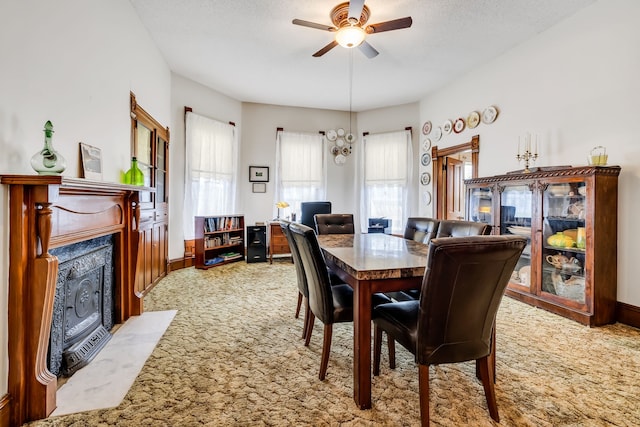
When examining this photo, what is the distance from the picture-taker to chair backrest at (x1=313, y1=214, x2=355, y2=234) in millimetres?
3312

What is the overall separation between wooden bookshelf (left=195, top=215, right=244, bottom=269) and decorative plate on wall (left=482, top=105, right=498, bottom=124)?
406 centimetres

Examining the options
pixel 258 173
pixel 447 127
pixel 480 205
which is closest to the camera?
pixel 480 205

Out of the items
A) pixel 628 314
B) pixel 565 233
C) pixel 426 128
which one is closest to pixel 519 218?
pixel 565 233

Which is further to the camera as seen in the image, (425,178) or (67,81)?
(425,178)

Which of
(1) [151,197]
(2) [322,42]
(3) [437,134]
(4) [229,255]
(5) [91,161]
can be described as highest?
(2) [322,42]

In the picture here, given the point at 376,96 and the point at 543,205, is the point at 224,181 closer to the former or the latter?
the point at 376,96

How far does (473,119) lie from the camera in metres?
4.31

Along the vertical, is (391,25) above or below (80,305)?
above

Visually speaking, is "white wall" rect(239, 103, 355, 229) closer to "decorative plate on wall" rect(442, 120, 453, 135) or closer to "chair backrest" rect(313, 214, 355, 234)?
"decorative plate on wall" rect(442, 120, 453, 135)

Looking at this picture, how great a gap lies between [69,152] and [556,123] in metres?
4.39

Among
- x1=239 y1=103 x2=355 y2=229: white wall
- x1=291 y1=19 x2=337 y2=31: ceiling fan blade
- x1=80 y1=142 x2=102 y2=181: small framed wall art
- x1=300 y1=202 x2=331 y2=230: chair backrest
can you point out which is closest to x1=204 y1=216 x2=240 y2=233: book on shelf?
x1=239 y1=103 x2=355 y2=229: white wall

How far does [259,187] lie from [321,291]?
4126 millimetres

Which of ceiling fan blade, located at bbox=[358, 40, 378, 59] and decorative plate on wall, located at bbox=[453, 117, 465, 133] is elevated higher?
ceiling fan blade, located at bbox=[358, 40, 378, 59]

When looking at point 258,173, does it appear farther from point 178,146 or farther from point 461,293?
point 461,293
